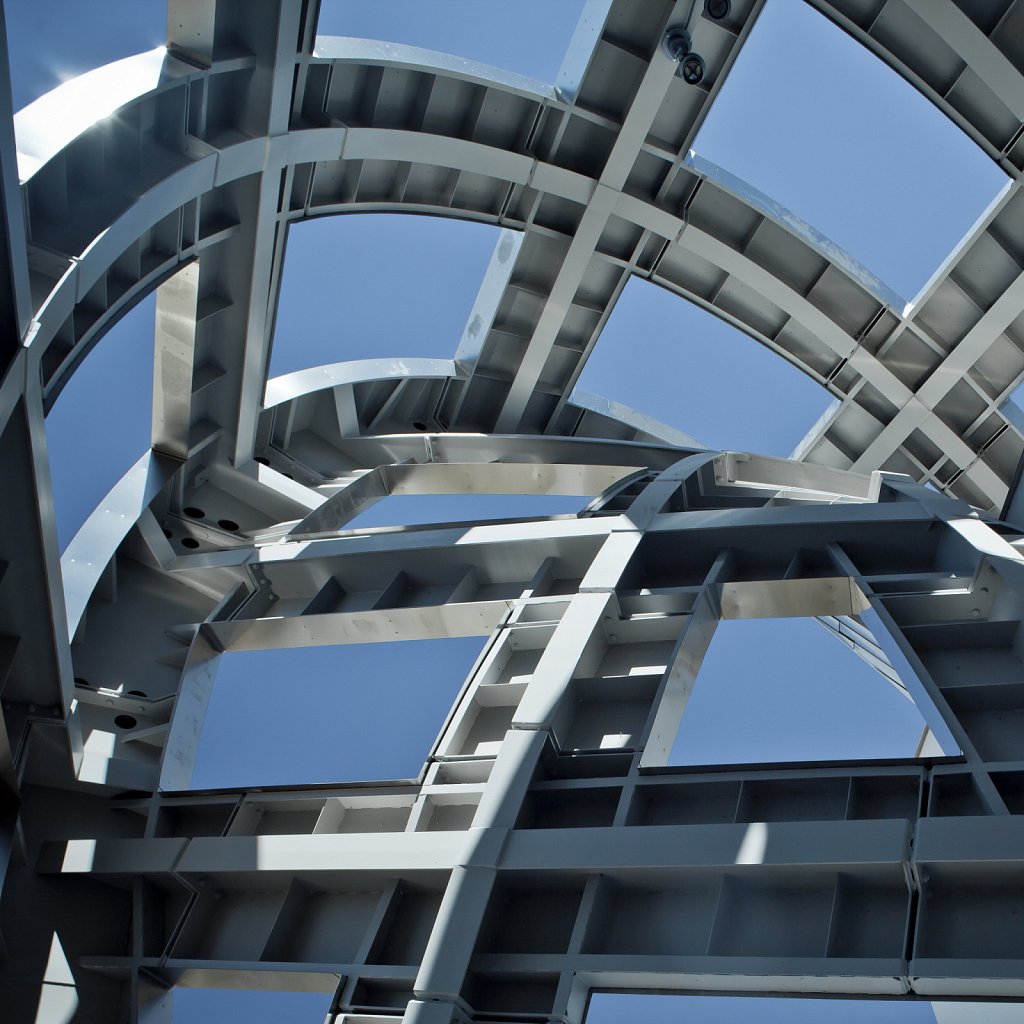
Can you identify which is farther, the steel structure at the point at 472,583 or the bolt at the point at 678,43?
the bolt at the point at 678,43

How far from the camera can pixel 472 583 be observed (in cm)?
A: 1238

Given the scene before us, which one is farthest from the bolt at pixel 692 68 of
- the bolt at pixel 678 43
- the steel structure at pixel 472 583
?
the steel structure at pixel 472 583

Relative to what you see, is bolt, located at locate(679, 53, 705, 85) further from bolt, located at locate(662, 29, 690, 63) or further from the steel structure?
the steel structure

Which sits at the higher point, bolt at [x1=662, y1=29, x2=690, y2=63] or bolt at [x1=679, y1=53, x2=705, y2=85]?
bolt at [x1=662, y1=29, x2=690, y2=63]

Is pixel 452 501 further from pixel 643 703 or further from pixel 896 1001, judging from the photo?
pixel 896 1001

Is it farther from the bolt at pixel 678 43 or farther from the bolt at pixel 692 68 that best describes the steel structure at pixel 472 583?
the bolt at pixel 692 68

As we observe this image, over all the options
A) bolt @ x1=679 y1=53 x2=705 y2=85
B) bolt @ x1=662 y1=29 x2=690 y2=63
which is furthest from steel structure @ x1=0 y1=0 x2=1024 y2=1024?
bolt @ x1=679 y1=53 x2=705 y2=85

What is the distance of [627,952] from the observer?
24.1 feet

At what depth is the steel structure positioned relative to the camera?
7.36 meters

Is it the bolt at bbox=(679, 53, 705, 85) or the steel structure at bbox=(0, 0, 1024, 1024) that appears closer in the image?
the steel structure at bbox=(0, 0, 1024, 1024)

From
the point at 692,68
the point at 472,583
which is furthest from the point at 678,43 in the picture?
the point at 472,583

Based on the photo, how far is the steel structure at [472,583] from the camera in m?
7.36

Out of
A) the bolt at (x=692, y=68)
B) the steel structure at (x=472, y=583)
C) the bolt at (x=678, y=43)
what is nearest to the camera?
the steel structure at (x=472, y=583)

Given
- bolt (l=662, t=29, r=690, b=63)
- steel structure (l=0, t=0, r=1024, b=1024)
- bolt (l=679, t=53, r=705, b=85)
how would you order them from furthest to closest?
bolt (l=662, t=29, r=690, b=63) → bolt (l=679, t=53, r=705, b=85) → steel structure (l=0, t=0, r=1024, b=1024)
